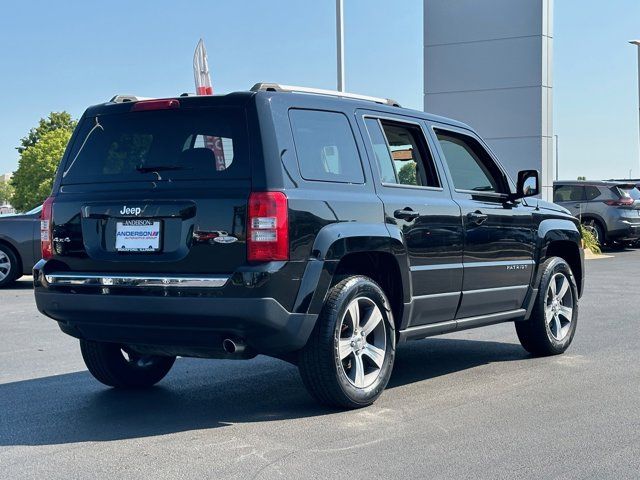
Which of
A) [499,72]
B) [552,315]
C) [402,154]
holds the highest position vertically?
[499,72]

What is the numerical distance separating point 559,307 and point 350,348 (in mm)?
2930

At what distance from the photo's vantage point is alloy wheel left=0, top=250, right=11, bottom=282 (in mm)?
15000

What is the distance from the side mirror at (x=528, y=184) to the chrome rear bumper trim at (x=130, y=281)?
10.2ft

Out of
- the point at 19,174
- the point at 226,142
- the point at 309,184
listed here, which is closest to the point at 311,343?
the point at 309,184

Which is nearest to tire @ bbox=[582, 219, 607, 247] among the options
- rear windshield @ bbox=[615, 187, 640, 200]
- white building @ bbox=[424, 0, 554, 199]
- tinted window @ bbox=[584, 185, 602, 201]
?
tinted window @ bbox=[584, 185, 602, 201]

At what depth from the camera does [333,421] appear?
224 inches

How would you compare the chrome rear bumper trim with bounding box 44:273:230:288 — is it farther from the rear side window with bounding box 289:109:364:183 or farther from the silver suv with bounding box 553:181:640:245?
the silver suv with bounding box 553:181:640:245

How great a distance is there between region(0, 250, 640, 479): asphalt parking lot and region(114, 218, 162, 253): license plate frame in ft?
3.33

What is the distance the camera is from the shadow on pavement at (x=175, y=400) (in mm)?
5566

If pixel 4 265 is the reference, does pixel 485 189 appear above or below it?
above

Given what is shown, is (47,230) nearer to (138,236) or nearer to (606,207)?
(138,236)

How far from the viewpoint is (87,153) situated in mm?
6125

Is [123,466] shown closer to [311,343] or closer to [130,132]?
[311,343]

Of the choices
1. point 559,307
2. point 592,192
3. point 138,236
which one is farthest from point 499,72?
point 138,236
